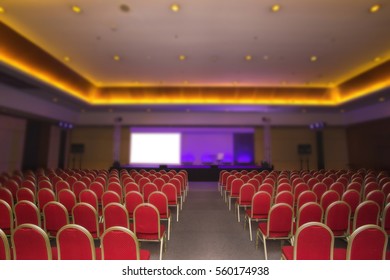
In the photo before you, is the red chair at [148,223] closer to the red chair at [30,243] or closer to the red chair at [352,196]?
the red chair at [30,243]

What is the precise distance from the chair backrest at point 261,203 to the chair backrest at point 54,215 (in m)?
3.17

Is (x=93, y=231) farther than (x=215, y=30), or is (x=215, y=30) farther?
(x=215, y=30)

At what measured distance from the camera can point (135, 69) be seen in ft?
31.7

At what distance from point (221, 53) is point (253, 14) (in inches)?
96.3

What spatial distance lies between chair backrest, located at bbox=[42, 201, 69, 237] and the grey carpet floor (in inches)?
54.3

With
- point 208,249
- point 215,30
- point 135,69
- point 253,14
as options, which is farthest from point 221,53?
point 208,249

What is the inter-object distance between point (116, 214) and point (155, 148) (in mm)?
11471

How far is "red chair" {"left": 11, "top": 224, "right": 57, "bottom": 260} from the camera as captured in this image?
2.01 m

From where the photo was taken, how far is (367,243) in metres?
2.04

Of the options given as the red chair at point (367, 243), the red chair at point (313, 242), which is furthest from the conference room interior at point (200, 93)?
the red chair at point (367, 243)

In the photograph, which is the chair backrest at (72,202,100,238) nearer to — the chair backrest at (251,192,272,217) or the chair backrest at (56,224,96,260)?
the chair backrest at (56,224,96,260)

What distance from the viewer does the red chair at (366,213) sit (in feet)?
10.4

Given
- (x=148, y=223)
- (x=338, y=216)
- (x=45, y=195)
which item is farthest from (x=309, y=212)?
(x=45, y=195)
